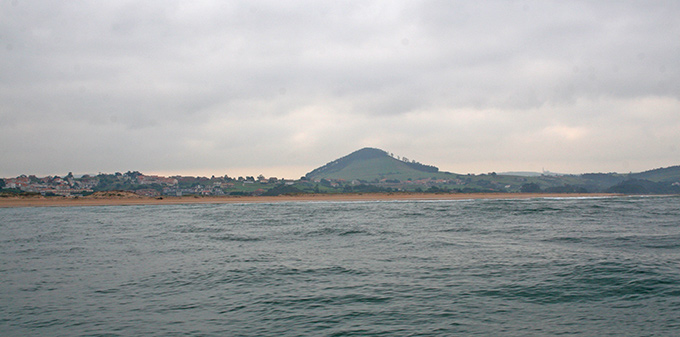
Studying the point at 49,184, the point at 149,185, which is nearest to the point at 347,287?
the point at 149,185

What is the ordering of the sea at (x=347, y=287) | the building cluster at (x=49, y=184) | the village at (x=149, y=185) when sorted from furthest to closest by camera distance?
the village at (x=149, y=185) < the building cluster at (x=49, y=184) < the sea at (x=347, y=287)

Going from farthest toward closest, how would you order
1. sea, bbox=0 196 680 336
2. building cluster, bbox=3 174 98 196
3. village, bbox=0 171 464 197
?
village, bbox=0 171 464 197, building cluster, bbox=3 174 98 196, sea, bbox=0 196 680 336

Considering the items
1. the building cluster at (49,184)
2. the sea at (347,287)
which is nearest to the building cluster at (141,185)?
the building cluster at (49,184)

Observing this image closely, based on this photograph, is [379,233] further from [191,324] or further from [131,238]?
[191,324]

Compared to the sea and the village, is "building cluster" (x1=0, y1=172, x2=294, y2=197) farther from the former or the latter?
the sea

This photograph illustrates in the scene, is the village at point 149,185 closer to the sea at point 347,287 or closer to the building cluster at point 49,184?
the building cluster at point 49,184

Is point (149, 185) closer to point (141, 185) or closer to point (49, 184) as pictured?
point (141, 185)

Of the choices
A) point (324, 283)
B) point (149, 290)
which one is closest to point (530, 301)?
point (324, 283)

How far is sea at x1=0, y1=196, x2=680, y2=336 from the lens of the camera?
36.5ft

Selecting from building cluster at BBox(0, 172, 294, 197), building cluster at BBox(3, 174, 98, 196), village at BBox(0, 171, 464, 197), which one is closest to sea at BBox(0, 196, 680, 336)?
village at BBox(0, 171, 464, 197)

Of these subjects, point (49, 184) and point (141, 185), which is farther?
point (141, 185)

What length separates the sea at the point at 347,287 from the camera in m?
11.1

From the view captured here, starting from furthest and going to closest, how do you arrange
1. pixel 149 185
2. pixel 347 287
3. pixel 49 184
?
pixel 149 185 < pixel 49 184 < pixel 347 287

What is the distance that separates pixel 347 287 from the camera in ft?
49.8
